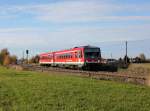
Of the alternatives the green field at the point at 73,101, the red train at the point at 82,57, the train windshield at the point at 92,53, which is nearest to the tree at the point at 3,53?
the red train at the point at 82,57

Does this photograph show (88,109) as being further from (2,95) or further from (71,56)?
(71,56)

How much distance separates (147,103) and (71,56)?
34.5 m

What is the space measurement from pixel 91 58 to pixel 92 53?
941 mm

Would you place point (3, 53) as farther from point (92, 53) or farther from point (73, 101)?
point (73, 101)

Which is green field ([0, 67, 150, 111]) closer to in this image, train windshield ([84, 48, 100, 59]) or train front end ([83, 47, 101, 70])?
train front end ([83, 47, 101, 70])

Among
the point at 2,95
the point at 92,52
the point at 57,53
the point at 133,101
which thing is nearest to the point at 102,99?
the point at 133,101

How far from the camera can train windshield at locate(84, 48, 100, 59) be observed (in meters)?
46.3

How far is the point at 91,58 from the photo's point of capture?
46312 mm

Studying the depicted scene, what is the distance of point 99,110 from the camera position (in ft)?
45.2

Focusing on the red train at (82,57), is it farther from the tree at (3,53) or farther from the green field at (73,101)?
the tree at (3,53)

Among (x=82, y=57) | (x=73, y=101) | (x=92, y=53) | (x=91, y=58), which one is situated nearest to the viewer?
(x=73, y=101)

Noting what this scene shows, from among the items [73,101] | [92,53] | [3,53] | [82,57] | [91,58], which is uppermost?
[3,53]

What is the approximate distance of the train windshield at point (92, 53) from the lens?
46281 mm

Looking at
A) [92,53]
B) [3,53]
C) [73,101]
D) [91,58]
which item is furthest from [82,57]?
[3,53]
